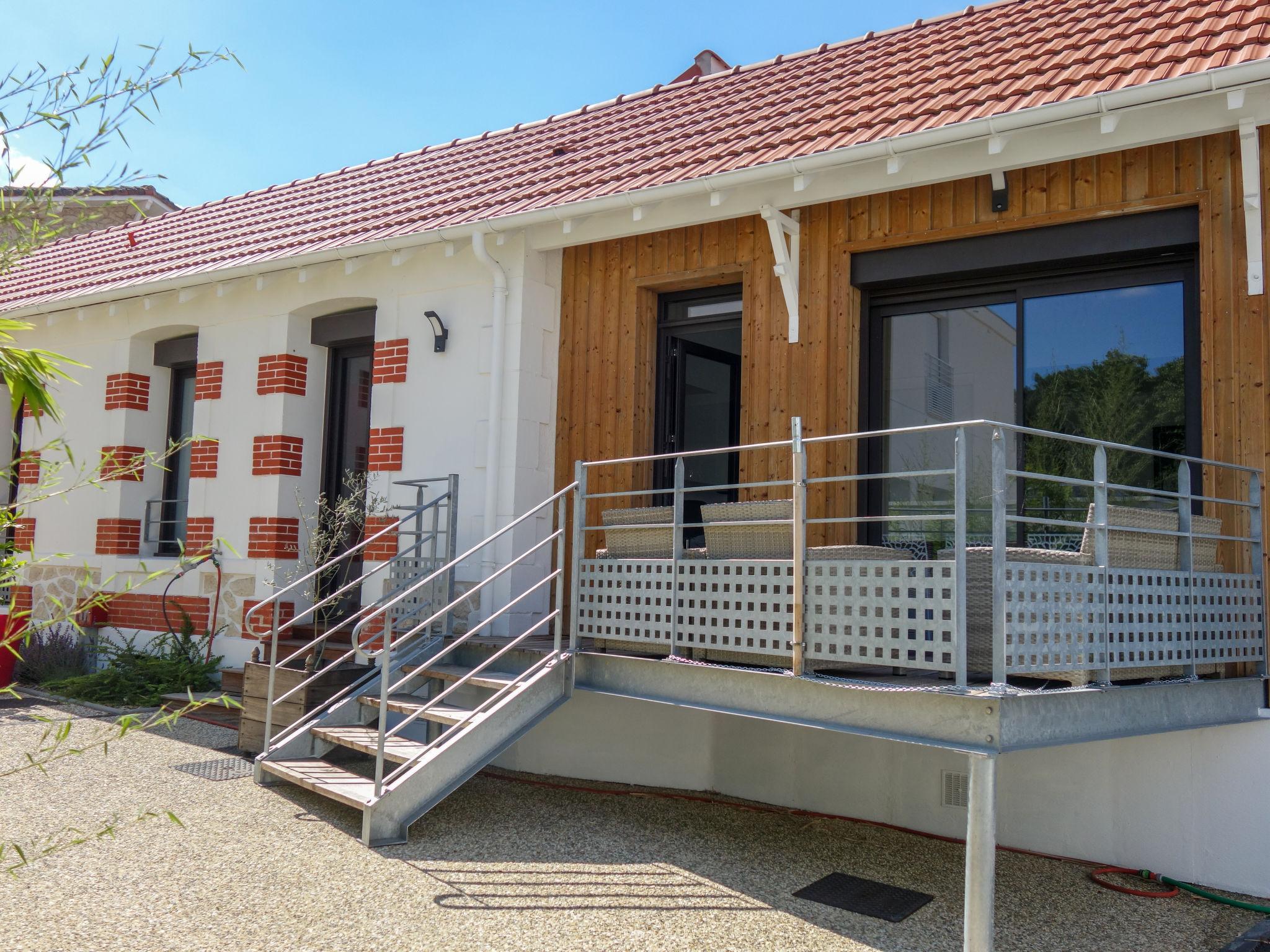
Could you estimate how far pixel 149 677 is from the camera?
8.69 m

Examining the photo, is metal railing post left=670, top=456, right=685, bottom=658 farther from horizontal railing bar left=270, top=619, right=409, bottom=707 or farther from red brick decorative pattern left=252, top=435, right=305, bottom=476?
red brick decorative pattern left=252, top=435, right=305, bottom=476

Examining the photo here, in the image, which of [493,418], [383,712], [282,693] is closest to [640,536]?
[383,712]

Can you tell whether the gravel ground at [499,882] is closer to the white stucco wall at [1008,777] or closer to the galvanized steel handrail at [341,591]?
the white stucco wall at [1008,777]

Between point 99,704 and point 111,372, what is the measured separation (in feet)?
11.1

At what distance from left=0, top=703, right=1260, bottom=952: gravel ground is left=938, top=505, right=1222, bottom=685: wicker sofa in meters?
1.04

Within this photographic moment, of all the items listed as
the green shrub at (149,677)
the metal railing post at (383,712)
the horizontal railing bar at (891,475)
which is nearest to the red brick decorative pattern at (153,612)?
the green shrub at (149,677)

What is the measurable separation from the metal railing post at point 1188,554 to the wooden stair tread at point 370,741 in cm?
363

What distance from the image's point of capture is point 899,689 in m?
4.05

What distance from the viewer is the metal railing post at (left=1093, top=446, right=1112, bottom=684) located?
428 cm

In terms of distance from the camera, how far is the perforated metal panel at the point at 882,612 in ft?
13.2

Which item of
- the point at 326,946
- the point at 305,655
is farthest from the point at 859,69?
the point at 326,946

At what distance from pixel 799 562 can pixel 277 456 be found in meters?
5.64

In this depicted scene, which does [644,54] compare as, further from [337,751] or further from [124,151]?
[124,151]

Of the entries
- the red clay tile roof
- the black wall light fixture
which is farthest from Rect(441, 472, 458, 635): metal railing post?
the red clay tile roof
